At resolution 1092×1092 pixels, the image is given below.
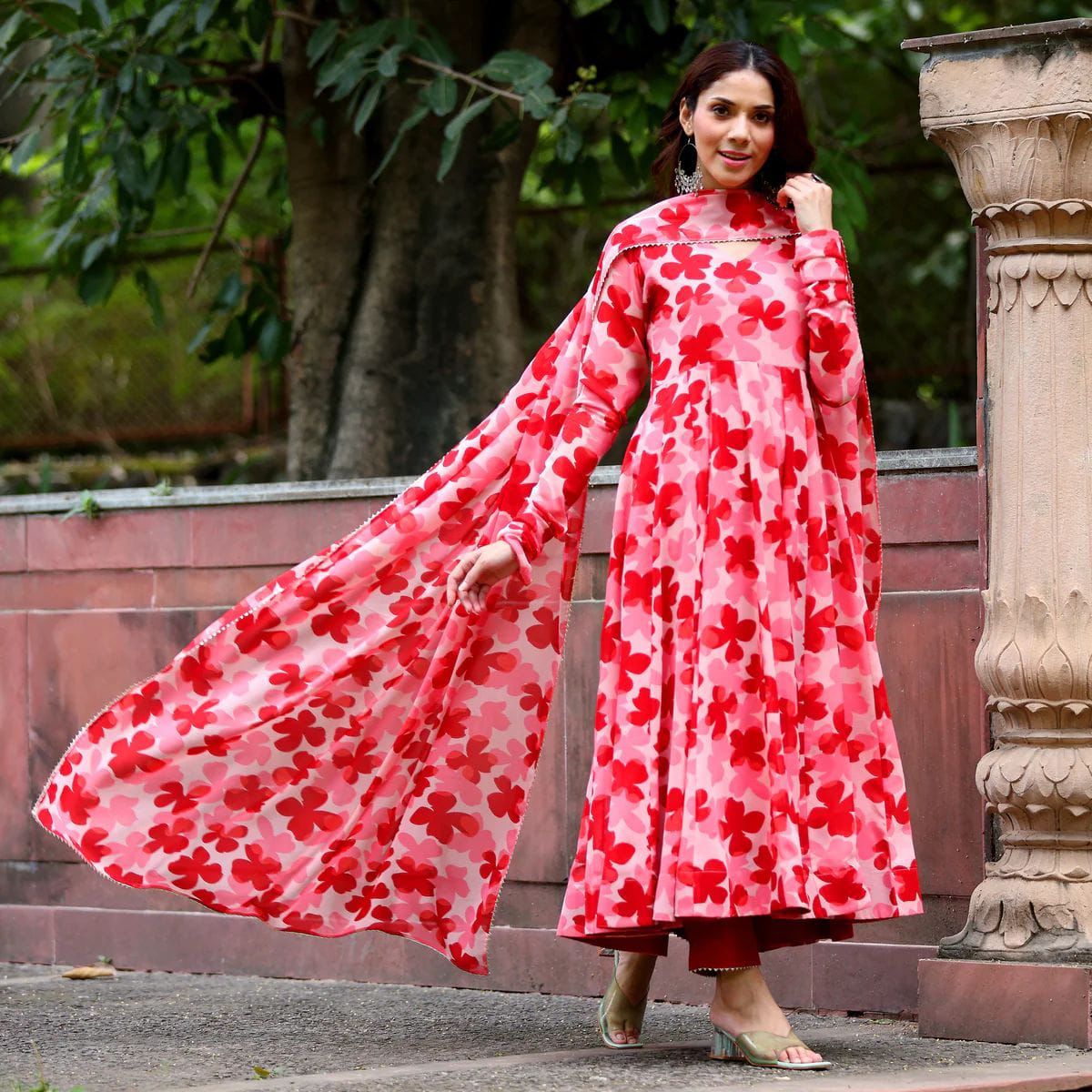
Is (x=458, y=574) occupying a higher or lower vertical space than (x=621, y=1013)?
higher

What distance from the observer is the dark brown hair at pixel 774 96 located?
13.4ft

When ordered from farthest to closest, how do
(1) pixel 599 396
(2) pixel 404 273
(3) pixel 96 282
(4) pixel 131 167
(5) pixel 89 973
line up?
(3) pixel 96 282 < (2) pixel 404 273 < (4) pixel 131 167 < (5) pixel 89 973 < (1) pixel 599 396

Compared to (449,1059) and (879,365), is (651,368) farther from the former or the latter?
(879,365)

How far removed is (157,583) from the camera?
596 cm

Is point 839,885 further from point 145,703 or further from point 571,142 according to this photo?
point 571,142

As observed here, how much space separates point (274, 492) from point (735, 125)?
7.10 ft

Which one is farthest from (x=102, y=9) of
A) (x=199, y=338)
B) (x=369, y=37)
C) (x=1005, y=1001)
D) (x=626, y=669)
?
(x=1005, y=1001)

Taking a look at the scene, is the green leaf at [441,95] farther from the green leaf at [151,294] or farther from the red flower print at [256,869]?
→ the red flower print at [256,869]

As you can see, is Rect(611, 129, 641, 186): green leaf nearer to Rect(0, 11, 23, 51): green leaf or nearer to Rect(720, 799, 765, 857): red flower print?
Rect(0, 11, 23, 51): green leaf

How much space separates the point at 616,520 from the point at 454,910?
95 cm

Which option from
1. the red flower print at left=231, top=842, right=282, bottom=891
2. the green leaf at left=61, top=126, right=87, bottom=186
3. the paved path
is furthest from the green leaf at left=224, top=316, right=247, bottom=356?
the red flower print at left=231, top=842, right=282, bottom=891

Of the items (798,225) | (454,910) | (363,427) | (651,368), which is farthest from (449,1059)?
(363,427)

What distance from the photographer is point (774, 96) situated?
4102 millimetres

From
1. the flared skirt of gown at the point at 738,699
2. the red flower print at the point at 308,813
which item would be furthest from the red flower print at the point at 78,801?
the flared skirt of gown at the point at 738,699
